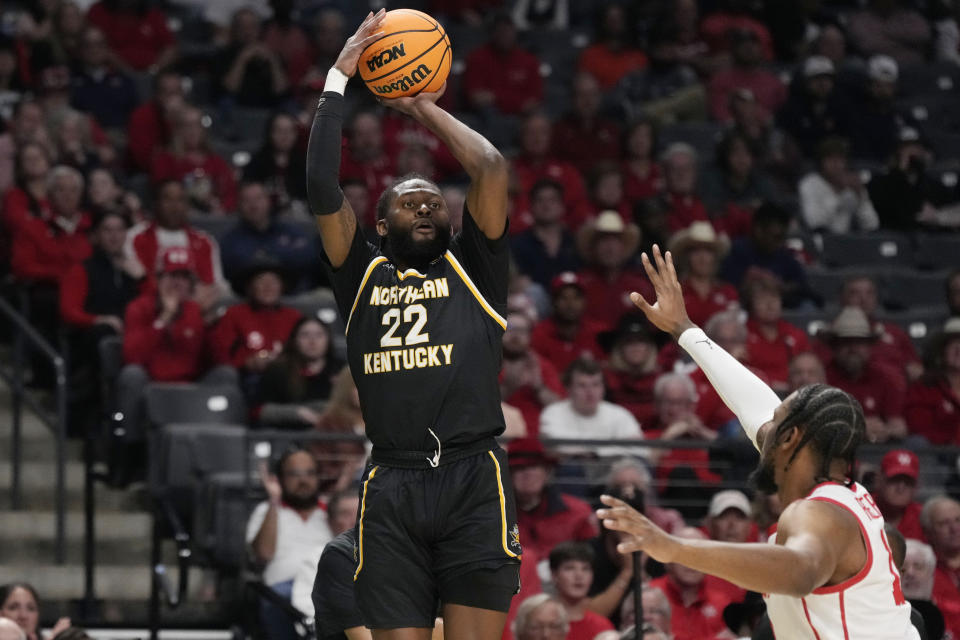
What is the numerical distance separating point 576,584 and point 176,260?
3819 millimetres

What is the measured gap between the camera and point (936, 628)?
6.62m

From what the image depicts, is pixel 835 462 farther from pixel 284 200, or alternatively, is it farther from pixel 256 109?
pixel 256 109

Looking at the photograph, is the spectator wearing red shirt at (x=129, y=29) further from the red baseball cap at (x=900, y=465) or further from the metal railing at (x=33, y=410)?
the red baseball cap at (x=900, y=465)

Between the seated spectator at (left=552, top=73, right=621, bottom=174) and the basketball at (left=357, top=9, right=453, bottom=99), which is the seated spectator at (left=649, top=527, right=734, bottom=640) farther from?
the seated spectator at (left=552, top=73, right=621, bottom=174)

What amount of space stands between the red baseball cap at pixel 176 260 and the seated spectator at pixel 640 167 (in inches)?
142

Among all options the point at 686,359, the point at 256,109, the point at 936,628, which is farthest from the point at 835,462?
the point at 256,109

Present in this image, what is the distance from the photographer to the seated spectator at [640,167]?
41.2ft

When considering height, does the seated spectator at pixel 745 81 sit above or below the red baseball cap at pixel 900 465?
above

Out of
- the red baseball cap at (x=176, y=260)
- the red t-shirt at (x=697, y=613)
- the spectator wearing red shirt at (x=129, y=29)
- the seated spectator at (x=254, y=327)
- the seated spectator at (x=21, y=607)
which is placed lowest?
the red t-shirt at (x=697, y=613)

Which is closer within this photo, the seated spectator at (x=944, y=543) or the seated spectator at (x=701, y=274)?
the seated spectator at (x=944, y=543)

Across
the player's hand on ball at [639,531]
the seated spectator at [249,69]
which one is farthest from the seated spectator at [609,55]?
the player's hand on ball at [639,531]

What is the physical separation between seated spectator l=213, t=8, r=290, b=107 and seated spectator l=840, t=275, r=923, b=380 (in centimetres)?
457

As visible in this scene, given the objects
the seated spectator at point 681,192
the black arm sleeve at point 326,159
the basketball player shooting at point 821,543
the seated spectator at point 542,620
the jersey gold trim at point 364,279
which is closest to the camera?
the basketball player shooting at point 821,543

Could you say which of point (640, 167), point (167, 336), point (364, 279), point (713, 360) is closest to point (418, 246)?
point (364, 279)
